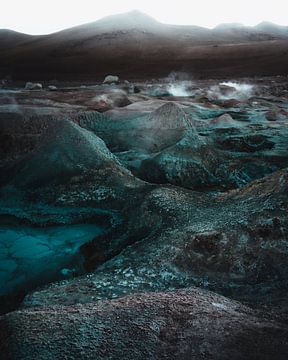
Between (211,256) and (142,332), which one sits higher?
(142,332)

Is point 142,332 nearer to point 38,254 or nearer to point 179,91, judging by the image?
point 38,254

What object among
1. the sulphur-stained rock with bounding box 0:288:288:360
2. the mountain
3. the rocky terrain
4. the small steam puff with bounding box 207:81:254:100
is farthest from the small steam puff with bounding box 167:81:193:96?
the sulphur-stained rock with bounding box 0:288:288:360

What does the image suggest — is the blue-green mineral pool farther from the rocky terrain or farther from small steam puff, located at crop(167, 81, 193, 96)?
small steam puff, located at crop(167, 81, 193, 96)

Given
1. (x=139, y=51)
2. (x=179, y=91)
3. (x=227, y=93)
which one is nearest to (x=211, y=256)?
(x=227, y=93)

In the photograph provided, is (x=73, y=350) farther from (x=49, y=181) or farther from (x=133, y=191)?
(x=49, y=181)

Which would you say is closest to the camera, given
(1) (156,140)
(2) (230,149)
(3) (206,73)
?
(1) (156,140)

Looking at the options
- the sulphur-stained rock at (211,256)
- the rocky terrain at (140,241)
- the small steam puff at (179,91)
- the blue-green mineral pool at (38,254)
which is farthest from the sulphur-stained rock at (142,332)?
the small steam puff at (179,91)

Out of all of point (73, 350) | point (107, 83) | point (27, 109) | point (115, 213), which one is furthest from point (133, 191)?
point (107, 83)
